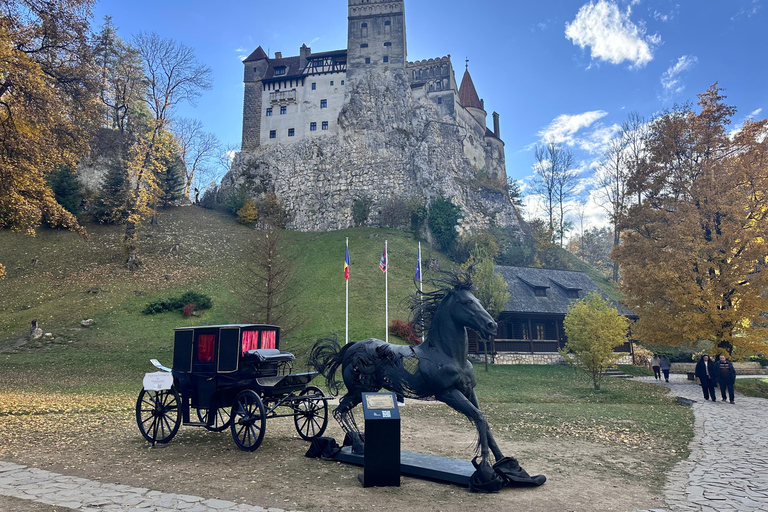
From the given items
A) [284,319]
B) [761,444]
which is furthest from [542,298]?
[761,444]

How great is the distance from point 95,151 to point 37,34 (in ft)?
118

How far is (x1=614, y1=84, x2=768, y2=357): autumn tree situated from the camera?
19.0m

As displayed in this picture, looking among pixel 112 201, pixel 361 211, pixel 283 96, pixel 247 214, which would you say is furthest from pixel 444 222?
pixel 112 201

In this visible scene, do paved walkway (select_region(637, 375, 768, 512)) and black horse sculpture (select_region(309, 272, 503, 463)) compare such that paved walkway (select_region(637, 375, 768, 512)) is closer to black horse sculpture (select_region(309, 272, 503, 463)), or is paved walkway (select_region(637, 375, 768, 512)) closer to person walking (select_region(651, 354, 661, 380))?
black horse sculpture (select_region(309, 272, 503, 463))

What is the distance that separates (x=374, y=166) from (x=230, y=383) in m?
48.9

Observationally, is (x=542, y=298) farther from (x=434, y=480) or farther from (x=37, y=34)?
(x=37, y=34)

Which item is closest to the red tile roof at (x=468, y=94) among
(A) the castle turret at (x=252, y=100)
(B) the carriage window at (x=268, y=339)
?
(A) the castle turret at (x=252, y=100)

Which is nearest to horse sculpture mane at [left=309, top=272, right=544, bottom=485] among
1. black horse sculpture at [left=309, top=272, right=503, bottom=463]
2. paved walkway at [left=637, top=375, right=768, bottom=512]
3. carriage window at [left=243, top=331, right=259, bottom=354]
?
black horse sculpture at [left=309, top=272, right=503, bottom=463]

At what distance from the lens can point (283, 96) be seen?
59750 millimetres

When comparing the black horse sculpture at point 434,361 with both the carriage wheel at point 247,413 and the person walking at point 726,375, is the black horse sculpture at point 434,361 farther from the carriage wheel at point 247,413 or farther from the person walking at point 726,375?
the person walking at point 726,375

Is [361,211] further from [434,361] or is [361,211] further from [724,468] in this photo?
[724,468]

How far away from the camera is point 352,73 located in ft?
192

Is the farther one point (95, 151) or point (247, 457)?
point (95, 151)

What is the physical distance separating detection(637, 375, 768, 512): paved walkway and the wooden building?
1769 cm
